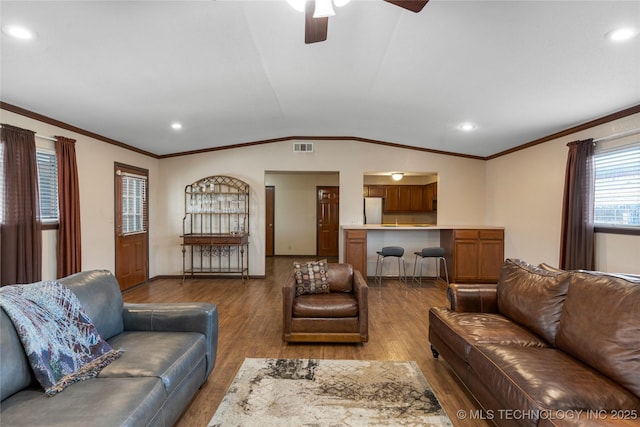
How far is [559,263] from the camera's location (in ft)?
13.1

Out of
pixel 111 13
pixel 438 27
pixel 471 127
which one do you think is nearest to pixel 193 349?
pixel 111 13

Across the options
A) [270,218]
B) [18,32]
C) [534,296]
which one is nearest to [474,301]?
[534,296]

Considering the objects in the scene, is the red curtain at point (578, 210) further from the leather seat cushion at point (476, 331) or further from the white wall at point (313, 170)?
the white wall at point (313, 170)

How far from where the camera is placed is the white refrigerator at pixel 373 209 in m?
7.45

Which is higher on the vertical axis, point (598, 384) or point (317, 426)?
point (598, 384)

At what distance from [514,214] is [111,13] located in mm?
5843

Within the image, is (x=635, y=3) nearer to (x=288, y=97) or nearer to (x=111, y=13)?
(x=288, y=97)

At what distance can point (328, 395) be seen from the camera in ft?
7.16

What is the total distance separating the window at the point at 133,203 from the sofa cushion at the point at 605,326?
5902mm

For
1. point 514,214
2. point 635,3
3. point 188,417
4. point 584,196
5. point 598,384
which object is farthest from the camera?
point 514,214

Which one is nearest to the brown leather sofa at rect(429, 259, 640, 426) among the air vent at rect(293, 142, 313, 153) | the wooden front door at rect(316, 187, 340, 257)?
the air vent at rect(293, 142, 313, 153)

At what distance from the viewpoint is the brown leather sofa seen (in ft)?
4.65

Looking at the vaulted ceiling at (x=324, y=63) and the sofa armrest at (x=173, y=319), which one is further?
the sofa armrest at (x=173, y=319)

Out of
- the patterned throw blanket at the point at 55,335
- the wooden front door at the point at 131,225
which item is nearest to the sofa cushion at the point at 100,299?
the patterned throw blanket at the point at 55,335
